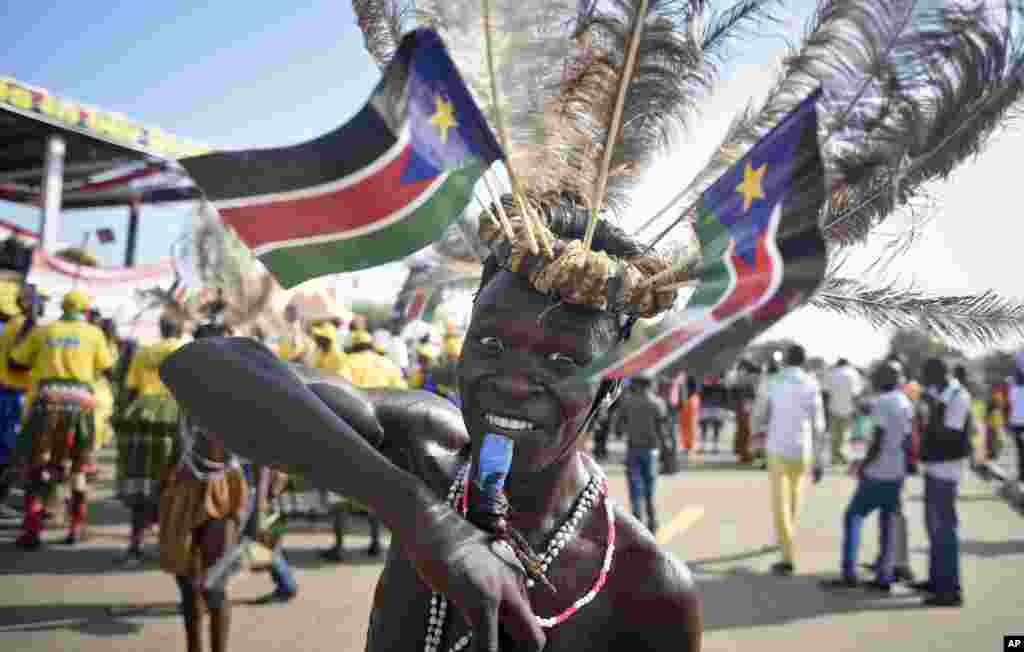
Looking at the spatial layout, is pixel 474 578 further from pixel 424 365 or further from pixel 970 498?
pixel 970 498

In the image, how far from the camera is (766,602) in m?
6.43

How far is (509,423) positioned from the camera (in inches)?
54.7

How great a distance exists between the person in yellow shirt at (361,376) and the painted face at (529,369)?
546 cm

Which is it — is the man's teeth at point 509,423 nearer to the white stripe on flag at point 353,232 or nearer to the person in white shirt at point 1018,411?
the white stripe on flag at point 353,232

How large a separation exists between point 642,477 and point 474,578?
7.48 m

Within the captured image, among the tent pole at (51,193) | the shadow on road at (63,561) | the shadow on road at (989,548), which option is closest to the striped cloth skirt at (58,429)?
the shadow on road at (63,561)

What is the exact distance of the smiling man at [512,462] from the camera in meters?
1.15

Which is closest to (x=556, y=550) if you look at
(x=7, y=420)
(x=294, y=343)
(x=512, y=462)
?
(x=512, y=462)

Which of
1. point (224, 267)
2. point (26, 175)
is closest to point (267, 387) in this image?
point (224, 267)

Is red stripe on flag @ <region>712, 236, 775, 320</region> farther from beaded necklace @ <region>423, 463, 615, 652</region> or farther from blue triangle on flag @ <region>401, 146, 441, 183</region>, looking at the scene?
beaded necklace @ <region>423, 463, 615, 652</region>

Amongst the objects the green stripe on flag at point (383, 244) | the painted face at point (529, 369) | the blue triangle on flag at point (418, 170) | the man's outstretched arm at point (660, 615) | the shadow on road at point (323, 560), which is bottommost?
the shadow on road at point (323, 560)

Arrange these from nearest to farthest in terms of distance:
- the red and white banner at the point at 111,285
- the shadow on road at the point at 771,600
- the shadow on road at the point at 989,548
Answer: the shadow on road at the point at 771,600
the shadow on road at the point at 989,548
the red and white banner at the point at 111,285

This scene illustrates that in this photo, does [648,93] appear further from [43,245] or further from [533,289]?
[43,245]

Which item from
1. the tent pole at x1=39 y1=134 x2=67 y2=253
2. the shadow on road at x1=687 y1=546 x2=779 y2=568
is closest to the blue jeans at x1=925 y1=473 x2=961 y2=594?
the shadow on road at x1=687 y1=546 x2=779 y2=568
